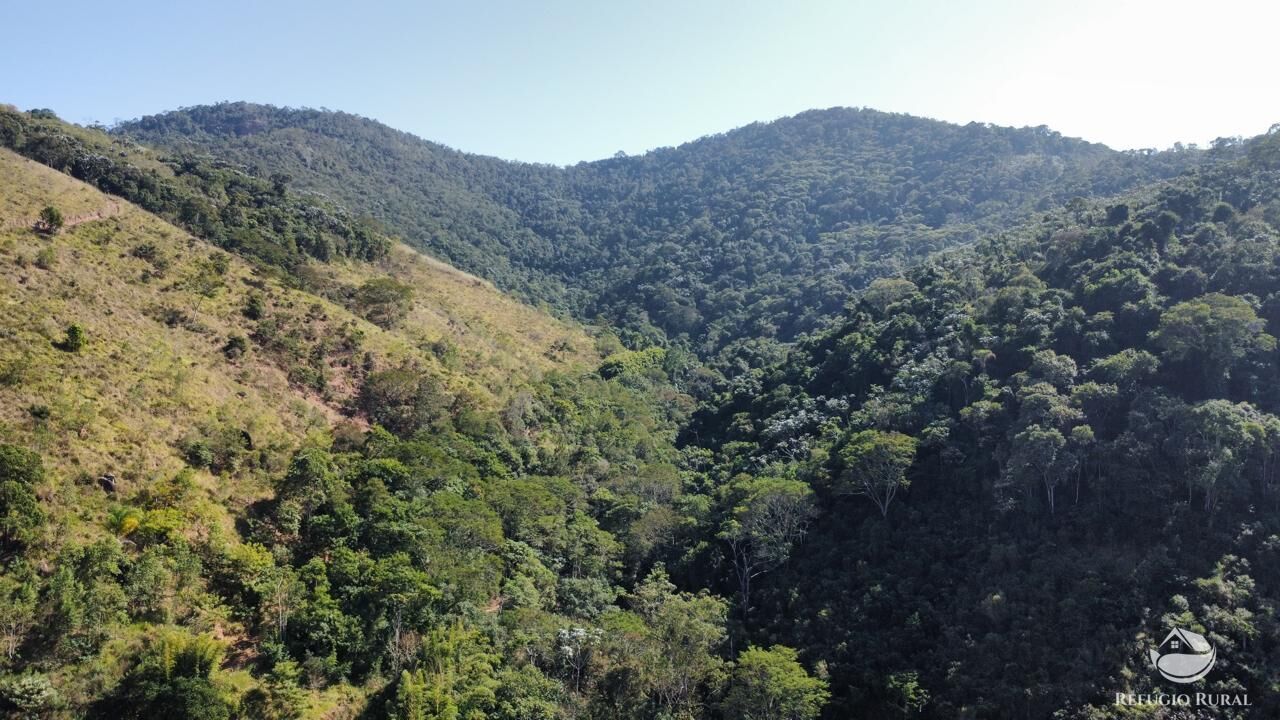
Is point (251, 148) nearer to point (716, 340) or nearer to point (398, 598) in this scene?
point (716, 340)

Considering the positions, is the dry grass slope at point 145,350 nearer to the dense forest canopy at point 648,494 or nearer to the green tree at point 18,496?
the dense forest canopy at point 648,494

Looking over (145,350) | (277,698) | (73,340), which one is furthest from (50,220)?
(277,698)

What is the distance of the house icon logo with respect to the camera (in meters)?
25.2

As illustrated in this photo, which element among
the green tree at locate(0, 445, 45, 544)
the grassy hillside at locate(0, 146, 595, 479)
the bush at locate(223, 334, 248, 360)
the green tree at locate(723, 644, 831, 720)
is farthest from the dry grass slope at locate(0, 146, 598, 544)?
the green tree at locate(723, 644, 831, 720)

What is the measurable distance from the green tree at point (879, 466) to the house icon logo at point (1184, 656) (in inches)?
522

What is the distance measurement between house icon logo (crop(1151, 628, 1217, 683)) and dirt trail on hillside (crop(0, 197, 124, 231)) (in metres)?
58.8

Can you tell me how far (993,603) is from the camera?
30203 millimetres

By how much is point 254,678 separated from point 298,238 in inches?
1953

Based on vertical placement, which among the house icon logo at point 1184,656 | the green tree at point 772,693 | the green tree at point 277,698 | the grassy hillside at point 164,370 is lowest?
the green tree at point 772,693

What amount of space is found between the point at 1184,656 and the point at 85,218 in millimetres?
63814

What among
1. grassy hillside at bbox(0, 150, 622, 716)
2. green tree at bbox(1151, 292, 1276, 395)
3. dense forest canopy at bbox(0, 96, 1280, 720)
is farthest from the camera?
green tree at bbox(1151, 292, 1276, 395)

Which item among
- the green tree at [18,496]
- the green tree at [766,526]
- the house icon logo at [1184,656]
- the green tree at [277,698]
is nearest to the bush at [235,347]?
the green tree at [18,496]

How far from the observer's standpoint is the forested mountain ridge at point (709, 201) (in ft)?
329

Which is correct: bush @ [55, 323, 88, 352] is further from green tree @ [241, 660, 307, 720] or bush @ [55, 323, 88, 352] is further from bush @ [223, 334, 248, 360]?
green tree @ [241, 660, 307, 720]
